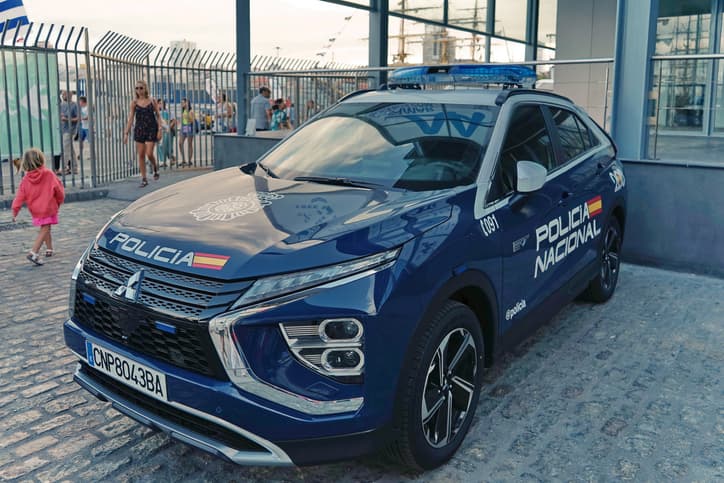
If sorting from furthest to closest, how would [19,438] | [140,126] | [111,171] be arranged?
1. [111,171]
2. [140,126]
3. [19,438]

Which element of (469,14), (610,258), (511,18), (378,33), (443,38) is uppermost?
(511,18)

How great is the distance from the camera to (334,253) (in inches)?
111

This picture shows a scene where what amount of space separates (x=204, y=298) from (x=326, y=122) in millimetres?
2207

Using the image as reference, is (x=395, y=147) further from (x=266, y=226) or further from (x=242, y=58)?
(x=242, y=58)

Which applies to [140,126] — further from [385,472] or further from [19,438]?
[385,472]

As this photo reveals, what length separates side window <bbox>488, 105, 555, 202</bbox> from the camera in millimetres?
3816

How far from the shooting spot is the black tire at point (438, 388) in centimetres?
291

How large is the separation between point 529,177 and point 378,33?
1060 cm

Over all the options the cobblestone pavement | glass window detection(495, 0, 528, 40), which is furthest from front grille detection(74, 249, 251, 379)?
glass window detection(495, 0, 528, 40)

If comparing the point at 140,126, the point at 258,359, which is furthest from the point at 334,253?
the point at 140,126

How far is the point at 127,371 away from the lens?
2.98 metres

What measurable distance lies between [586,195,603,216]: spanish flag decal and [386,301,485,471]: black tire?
200 cm

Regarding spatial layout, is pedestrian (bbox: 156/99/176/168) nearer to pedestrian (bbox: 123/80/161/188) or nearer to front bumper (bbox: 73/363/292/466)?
pedestrian (bbox: 123/80/161/188)

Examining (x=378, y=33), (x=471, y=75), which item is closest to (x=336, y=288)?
(x=471, y=75)
